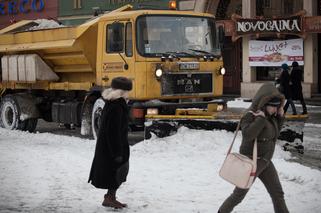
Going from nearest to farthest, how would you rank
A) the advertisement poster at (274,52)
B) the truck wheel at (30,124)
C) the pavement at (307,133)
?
the pavement at (307,133) < the truck wheel at (30,124) < the advertisement poster at (274,52)

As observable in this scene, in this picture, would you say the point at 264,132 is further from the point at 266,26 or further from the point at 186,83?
the point at 266,26

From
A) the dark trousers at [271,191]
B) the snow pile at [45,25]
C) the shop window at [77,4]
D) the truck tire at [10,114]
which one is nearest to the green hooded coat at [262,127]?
the dark trousers at [271,191]

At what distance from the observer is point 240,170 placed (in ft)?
20.3

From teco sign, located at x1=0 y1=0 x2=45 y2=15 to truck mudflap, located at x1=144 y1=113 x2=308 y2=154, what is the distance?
80.9ft

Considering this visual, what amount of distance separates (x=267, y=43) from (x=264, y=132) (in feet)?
63.5

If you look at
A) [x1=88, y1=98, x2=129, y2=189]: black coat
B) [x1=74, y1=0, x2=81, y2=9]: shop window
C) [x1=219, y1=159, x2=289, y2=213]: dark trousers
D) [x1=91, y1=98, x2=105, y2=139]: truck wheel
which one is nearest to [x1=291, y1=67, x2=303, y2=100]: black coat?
[x1=91, y1=98, x2=105, y2=139]: truck wheel

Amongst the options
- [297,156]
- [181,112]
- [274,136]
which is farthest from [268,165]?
[181,112]

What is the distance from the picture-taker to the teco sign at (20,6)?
3506 centimetres

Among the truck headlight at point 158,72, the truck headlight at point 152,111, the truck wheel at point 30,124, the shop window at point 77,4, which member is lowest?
the truck wheel at point 30,124

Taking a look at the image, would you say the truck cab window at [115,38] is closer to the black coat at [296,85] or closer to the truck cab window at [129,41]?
the truck cab window at [129,41]

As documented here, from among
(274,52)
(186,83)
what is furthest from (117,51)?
(274,52)

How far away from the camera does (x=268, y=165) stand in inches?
251

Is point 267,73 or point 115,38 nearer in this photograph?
point 115,38

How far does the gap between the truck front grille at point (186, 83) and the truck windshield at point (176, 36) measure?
441 mm
